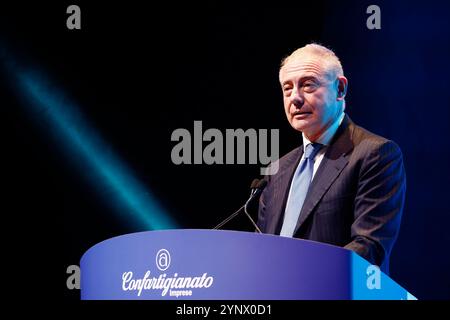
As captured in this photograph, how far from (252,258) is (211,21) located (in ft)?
9.58

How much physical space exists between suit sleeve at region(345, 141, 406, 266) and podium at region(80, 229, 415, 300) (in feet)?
1.95

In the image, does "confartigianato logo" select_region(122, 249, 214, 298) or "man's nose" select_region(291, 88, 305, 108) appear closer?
"confartigianato logo" select_region(122, 249, 214, 298)

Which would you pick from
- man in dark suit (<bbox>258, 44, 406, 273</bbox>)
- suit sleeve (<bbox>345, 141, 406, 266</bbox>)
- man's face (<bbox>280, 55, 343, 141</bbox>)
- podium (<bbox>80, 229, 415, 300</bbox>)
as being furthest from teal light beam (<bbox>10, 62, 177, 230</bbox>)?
podium (<bbox>80, 229, 415, 300</bbox>)

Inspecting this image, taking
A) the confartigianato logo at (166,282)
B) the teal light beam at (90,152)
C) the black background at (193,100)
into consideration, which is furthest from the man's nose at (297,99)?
the teal light beam at (90,152)

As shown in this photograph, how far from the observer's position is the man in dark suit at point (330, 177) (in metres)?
2.98

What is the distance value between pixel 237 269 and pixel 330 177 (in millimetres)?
1109

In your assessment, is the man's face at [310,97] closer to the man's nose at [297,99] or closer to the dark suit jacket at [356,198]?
the man's nose at [297,99]

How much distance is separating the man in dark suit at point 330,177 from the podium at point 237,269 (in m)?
0.60

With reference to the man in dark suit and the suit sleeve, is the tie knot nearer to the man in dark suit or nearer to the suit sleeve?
the man in dark suit

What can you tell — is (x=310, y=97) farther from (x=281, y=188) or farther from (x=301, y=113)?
(x=281, y=188)

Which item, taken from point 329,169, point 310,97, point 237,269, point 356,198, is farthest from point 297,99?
point 237,269

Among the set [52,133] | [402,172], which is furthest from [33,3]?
[402,172]

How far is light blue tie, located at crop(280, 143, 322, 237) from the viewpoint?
3.21 meters

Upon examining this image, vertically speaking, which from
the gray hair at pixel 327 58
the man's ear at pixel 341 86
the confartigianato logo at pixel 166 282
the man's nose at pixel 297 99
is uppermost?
the gray hair at pixel 327 58
